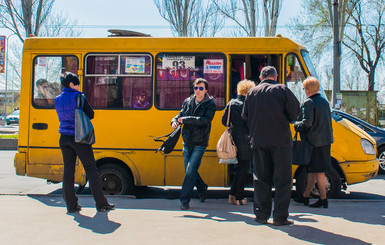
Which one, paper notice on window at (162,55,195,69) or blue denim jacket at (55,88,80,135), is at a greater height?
paper notice on window at (162,55,195,69)

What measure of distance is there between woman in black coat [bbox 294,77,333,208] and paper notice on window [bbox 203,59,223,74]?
145cm

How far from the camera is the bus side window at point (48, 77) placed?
686cm

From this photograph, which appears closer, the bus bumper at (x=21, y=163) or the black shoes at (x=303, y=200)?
the black shoes at (x=303, y=200)

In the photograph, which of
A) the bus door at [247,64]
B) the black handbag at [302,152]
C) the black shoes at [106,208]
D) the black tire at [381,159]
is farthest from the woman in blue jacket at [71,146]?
the black tire at [381,159]

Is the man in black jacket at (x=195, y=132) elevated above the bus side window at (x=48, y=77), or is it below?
below

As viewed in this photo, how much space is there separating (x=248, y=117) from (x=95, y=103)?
285 cm

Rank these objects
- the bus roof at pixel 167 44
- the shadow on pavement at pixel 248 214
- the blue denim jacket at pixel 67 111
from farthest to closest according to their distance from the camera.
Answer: the bus roof at pixel 167 44
the blue denim jacket at pixel 67 111
the shadow on pavement at pixel 248 214

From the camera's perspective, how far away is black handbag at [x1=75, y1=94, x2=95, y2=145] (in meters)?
5.29

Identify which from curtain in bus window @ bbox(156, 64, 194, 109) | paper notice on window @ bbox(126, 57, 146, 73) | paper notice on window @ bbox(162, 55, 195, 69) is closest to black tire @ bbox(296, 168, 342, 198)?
curtain in bus window @ bbox(156, 64, 194, 109)

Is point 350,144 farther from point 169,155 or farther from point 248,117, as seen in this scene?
point 169,155

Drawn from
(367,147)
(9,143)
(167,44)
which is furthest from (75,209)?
(9,143)

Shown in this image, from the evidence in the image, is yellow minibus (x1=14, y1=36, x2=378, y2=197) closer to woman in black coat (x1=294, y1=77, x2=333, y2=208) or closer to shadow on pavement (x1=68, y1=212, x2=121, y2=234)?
woman in black coat (x1=294, y1=77, x2=333, y2=208)

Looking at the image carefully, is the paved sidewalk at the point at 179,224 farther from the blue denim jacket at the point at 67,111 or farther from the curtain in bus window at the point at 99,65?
the curtain in bus window at the point at 99,65

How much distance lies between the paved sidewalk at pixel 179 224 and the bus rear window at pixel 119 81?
1.58 metres
